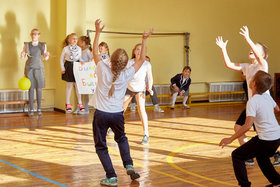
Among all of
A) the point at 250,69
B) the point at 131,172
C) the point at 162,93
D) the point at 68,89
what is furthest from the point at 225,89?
the point at 131,172

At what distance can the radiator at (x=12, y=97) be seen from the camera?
1031 centimetres

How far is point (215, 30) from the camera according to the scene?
12547 millimetres

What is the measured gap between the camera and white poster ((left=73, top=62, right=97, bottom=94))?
10164 mm

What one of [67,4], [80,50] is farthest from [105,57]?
[67,4]

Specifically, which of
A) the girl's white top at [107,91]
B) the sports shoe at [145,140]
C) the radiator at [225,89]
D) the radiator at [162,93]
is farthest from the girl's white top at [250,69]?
the radiator at [225,89]

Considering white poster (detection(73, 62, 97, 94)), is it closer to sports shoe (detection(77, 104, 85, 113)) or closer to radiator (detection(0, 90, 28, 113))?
sports shoe (detection(77, 104, 85, 113))

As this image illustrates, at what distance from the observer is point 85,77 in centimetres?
1026

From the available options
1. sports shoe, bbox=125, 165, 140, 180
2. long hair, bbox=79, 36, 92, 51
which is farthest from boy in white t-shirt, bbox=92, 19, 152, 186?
long hair, bbox=79, 36, 92, 51

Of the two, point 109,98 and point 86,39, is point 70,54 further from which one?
point 109,98

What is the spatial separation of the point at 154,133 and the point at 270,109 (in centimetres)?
391

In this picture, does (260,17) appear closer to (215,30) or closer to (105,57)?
(215,30)

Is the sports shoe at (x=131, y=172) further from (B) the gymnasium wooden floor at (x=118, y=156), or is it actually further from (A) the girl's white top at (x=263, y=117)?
(A) the girl's white top at (x=263, y=117)

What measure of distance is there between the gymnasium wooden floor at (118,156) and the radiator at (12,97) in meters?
0.76

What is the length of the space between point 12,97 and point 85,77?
5.48 ft
